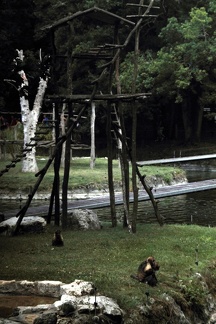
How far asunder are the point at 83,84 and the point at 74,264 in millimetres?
37849

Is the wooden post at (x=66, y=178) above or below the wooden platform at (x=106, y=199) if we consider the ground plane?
above

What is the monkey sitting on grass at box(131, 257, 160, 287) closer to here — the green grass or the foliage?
the green grass

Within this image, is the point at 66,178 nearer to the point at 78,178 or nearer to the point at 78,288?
the point at 78,288

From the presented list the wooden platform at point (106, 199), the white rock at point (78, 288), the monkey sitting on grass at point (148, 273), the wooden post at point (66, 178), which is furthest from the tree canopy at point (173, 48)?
the white rock at point (78, 288)

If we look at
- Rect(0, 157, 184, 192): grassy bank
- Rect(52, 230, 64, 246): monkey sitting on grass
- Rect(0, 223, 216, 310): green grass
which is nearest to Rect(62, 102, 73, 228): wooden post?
Rect(0, 223, 216, 310): green grass

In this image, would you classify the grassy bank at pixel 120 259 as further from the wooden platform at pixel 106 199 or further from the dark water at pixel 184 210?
the dark water at pixel 184 210

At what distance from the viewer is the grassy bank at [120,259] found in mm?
11406

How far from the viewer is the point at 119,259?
1327cm

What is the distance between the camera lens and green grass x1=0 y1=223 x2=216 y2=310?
11430 mm

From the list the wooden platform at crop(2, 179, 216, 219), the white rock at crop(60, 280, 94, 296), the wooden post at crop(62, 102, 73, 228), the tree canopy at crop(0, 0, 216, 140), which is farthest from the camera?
the tree canopy at crop(0, 0, 216, 140)

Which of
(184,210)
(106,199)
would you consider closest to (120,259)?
(106,199)

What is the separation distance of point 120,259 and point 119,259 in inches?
0.9

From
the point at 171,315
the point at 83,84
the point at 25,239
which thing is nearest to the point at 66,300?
the point at 171,315

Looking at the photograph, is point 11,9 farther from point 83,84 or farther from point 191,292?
point 83,84
